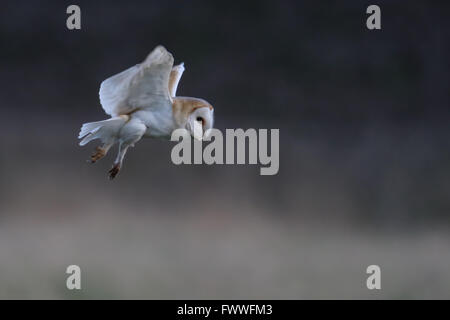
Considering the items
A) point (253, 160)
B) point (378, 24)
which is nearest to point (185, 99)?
point (253, 160)

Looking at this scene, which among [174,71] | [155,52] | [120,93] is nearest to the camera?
[155,52]

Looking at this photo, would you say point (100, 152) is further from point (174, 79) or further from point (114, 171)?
point (174, 79)

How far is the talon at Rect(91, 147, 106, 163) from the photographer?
27.3ft

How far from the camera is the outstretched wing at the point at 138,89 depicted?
8359 millimetres

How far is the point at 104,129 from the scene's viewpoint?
334 inches

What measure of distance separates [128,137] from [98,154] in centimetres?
31

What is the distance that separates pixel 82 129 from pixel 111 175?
52cm

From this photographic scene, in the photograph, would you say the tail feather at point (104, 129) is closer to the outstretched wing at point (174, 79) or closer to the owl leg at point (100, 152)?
the owl leg at point (100, 152)

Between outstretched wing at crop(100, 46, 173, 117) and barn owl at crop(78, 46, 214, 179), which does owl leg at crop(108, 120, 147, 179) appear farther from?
outstretched wing at crop(100, 46, 173, 117)

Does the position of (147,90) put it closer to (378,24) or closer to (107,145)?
(107,145)

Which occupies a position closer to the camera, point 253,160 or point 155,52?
point 155,52

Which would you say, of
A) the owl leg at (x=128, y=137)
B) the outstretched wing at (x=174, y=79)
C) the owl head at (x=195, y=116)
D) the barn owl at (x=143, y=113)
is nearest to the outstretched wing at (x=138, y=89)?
the barn owl at (x=143, y=113)

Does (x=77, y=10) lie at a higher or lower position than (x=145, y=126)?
higher

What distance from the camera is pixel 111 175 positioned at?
838 centimetres
